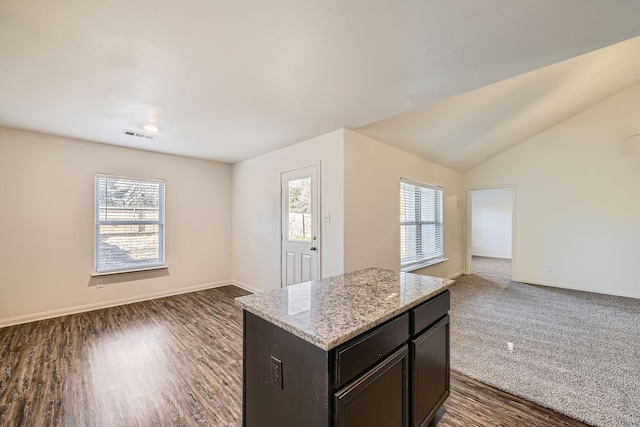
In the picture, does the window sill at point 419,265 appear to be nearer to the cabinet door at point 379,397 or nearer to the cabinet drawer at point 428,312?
the cabinet drawer at point 428,312

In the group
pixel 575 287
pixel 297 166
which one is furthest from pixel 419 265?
pixel 575 287

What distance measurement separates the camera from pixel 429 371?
1.60 m

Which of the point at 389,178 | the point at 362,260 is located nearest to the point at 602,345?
the point at 362,260

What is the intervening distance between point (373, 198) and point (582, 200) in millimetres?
4384

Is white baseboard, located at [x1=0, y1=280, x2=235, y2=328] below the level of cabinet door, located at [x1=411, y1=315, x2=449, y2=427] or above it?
below

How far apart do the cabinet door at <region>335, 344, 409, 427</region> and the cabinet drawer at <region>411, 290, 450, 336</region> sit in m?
0.15

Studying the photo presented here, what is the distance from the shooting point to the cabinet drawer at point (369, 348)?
3.36 ft

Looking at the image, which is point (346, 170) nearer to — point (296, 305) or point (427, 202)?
point (296, 305)

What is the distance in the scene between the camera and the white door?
366 cm

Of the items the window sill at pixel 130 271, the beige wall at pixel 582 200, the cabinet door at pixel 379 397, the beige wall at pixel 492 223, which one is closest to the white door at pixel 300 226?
the window sill at pixel 130 271

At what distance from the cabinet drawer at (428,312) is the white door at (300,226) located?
1983mm

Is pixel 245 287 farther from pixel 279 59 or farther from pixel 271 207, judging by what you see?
pixel 279 59

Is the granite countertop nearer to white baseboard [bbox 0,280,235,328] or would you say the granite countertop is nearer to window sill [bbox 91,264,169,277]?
window sill [bbox 91,264,169,277]

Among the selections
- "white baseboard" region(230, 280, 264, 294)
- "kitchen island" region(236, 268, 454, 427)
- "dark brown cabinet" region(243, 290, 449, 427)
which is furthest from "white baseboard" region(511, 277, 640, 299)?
"white baseboard" region(230, 280, 264, 294)
